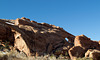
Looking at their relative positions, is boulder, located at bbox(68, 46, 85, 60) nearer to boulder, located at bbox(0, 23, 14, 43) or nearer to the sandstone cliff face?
the sandstone cliff face

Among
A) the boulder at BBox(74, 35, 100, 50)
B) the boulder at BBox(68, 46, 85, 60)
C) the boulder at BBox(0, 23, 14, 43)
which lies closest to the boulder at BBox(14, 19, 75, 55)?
the boulder at BBox(0, 23, 14, 43)

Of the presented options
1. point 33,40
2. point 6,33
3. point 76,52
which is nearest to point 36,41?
point 33,40

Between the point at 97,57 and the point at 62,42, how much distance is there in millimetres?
7969

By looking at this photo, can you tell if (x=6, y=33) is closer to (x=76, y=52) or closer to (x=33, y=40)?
(x=33, y=40)

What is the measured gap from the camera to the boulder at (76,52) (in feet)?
69.7

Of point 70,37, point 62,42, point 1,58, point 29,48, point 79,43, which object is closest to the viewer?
point 1,58

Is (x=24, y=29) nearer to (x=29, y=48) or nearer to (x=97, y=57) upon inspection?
(x=29, y=48)

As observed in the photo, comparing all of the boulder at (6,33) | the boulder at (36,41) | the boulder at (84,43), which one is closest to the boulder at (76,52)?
the boulder at (84,43)

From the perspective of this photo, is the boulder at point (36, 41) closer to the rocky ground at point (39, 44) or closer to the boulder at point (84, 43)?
the rocky ground at point (39, 44)

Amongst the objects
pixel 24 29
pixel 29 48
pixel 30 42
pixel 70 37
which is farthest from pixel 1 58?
pixel 70 37

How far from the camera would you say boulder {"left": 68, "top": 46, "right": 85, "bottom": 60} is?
21248mm

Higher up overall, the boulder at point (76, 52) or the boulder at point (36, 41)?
the boulder at point (36, 41)

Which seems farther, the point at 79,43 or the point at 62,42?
the point at 62,42

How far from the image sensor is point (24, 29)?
22.3 metres
